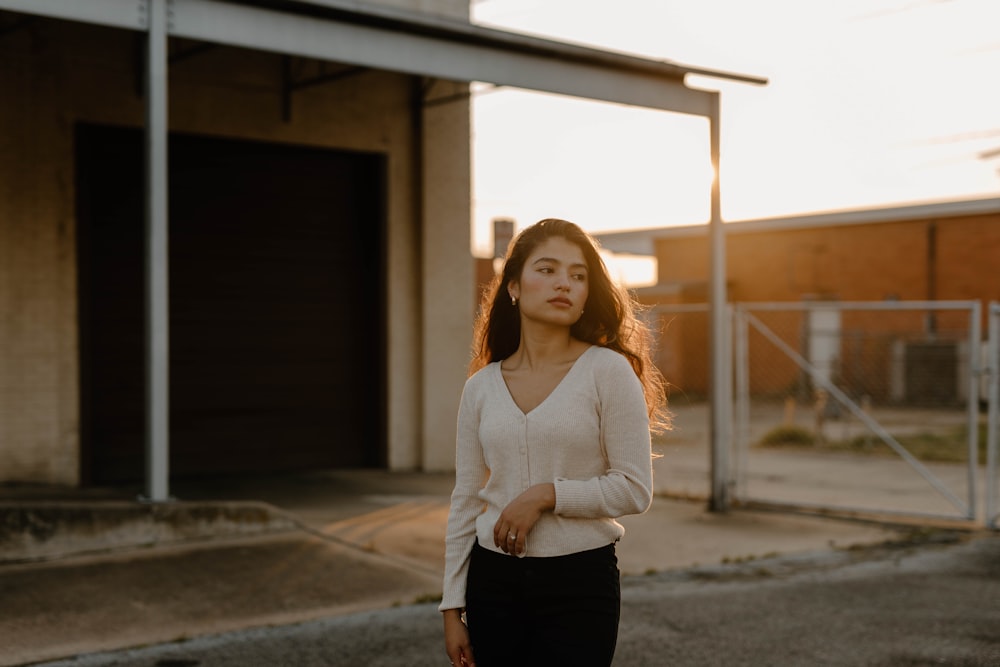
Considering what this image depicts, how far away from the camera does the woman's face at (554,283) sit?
302cm

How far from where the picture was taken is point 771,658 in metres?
5.99

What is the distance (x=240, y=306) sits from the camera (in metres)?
12.5

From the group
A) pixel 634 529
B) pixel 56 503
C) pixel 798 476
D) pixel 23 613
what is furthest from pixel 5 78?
pixel 798 476

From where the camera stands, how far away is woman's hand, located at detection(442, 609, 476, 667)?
3.00m

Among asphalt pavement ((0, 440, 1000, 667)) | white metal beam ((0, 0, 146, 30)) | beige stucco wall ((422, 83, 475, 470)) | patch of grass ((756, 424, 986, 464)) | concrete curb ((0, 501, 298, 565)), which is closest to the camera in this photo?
asphalt pavement ((0, 440, 1000, 667))

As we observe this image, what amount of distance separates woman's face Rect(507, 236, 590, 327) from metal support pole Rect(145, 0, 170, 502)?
5742 millimetres

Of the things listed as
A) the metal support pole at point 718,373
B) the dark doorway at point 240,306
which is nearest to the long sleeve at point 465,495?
the metal support pole at point 718,373

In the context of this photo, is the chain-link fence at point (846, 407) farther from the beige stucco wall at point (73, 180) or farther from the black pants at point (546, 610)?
the beige stucco wall at point (73, 180)

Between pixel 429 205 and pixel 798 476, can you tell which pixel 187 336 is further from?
pixel 798 476

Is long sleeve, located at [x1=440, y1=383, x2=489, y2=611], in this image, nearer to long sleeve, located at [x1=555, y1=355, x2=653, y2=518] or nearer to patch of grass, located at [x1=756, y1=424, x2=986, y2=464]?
long sleeve, located at [x1=555, y1=355, x2=653, y2=518]

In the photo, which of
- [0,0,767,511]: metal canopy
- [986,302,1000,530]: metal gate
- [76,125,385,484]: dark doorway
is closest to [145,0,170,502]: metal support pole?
[0,0,767,511]: metal canopy

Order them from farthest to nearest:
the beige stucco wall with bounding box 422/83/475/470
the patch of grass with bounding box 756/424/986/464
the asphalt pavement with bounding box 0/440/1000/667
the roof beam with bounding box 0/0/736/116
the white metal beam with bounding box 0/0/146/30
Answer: the patch of grass with bounding box 756/424/986/464 → the beige stucco wall with bounding box 422/83/475/470 → the roof beam with bounding box 0/0/736/116 → the white metal beam with bounding box 0/0/146/30 → the asphalt pavement with bounding box 0/440/1000/667

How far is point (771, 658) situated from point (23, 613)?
426 cm

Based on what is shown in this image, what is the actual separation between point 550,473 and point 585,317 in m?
0.46
